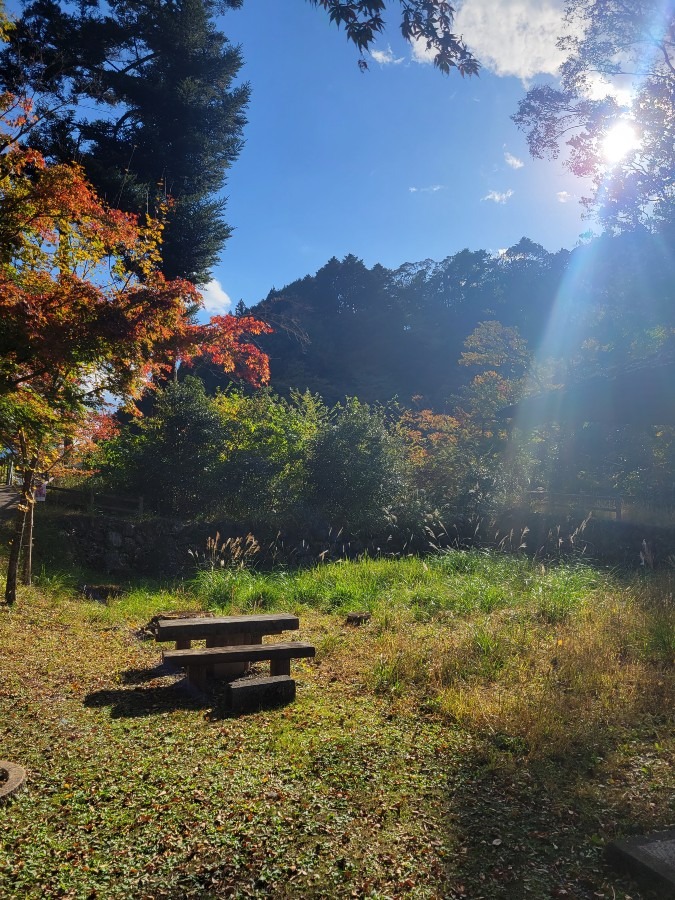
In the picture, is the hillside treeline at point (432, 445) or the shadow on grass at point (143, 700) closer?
the shadow on grass at point (143, 700)

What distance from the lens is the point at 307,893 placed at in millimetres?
2117

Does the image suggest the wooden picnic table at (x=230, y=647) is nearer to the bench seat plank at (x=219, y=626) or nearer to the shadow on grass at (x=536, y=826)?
the bench seat plank at (x=219, y=626)

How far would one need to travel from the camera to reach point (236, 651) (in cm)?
442

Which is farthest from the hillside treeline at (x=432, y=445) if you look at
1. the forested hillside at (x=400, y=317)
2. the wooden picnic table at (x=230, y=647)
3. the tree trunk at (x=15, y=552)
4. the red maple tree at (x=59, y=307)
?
the forested hillside at (x=400, y=317)

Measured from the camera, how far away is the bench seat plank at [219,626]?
455 cm

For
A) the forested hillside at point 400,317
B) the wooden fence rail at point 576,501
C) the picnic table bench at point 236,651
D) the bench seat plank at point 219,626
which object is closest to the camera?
the picnic table bench at point 236,651

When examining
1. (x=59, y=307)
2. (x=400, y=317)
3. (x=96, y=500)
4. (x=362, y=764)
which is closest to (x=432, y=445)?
(x=96, y=500)

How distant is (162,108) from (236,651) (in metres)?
17.5

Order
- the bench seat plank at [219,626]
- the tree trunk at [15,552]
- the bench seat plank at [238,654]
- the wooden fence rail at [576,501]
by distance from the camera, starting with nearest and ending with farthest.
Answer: the bench seat plank at [238,654] → the bench seat plank at [219,626] → the tree trunk at [15,552] → the wooden fence rail at [576,501]

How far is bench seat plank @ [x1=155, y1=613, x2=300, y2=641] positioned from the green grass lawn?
0.46m

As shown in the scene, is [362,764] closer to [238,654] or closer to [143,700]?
[238,654]

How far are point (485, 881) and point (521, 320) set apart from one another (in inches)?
1565

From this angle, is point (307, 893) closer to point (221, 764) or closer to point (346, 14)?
point (221, 764)

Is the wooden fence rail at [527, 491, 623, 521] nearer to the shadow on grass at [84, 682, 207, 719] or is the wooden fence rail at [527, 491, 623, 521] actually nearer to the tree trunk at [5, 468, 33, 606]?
the tree trunk at [5, 468, 33, 606]
